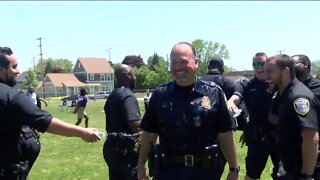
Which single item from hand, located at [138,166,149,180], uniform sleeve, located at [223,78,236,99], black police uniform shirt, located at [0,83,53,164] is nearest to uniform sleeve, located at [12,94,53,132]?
black police uniform shirt, located at [0,83,53,164]

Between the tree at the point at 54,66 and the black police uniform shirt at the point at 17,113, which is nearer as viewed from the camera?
the black police uniform shirt at the point at 17,113

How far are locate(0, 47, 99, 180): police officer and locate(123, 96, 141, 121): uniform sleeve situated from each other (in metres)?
1.57

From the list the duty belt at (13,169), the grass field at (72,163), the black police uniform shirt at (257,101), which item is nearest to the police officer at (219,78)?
the black police uniform shirt at (257,101)

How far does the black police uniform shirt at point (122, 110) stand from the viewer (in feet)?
18.9

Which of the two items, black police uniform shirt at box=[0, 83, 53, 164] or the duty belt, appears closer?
black police uniform shirt at box=[0, 83, 53, 164]

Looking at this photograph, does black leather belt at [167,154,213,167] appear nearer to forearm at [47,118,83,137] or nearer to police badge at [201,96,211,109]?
police badge at [201,96,211,109]

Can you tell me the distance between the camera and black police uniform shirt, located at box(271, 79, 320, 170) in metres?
4.43

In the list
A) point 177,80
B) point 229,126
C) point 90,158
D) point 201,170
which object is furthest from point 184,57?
point 90,158

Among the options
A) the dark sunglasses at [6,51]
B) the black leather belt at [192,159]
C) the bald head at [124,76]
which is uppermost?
the dark sunglasses at [6,51]

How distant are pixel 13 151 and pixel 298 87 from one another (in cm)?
284

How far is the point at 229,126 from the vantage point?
14.6 ft

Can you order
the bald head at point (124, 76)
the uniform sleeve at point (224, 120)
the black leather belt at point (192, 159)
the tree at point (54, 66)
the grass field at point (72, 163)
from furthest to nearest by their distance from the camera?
1. the tree at point (54, 66)
2. the grass field at point (72, 163)
3. the bald head at point (124, 76)
4. the uniform sleeve at point (224, 120)
5. the black leather belt at point (192, 159)

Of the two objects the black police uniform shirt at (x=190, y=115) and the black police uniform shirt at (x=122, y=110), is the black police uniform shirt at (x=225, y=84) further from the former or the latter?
the black police uniform shirt at (x=190, y=115)

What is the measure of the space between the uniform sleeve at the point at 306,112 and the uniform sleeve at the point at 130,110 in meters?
2.05
